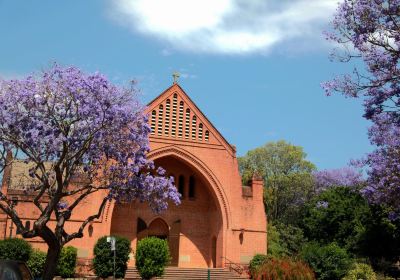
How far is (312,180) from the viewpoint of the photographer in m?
53.6

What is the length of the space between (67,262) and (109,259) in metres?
2.32

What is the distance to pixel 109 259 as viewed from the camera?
94.9 ft

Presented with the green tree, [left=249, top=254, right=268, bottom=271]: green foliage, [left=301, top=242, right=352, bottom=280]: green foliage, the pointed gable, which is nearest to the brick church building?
the pointed gable

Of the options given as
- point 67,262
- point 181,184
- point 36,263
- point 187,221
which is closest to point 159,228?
point 187,221

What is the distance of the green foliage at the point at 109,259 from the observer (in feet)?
94.6

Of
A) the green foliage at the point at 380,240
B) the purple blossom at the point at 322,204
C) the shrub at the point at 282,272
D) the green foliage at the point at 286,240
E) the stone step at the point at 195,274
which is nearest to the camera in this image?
the shrub at the point at 282,272

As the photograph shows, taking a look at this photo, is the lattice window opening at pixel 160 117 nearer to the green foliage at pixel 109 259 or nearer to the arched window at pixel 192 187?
the arched window at pixel 192 187

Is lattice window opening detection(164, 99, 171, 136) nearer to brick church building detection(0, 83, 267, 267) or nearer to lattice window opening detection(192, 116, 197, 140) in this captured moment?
brick church building detection(0, 83, 267, 267)

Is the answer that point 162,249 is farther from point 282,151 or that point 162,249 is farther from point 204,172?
point 282,151

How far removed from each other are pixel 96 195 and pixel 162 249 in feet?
21.3

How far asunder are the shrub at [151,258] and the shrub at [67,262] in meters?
3.79

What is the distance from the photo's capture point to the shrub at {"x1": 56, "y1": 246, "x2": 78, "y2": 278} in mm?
28750

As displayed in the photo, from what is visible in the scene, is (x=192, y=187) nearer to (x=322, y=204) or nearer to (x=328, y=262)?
(x=322, y=204)

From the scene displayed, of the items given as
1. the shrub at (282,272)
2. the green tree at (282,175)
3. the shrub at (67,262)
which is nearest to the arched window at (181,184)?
the shrub at (67,262)
